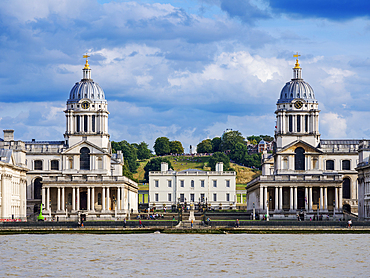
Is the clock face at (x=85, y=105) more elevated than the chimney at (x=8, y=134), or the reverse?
the clock face at (x=85, y=105)

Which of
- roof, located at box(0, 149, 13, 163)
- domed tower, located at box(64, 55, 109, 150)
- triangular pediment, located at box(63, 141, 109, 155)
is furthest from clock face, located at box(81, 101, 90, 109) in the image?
roof, located at box(0, 149, 13, 163)

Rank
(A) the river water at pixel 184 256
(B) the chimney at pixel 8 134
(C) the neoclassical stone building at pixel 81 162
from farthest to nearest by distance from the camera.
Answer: (C) the neoclassical stone building at pixel 81 162, (B) the chimney at pixel 8 134, (A) the river water at pixel 184 256

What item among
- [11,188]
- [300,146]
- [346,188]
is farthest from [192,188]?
[11,188]

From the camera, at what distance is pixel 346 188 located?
398ft

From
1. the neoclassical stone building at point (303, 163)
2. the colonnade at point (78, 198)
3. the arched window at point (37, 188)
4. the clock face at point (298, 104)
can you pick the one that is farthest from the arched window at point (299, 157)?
the arched window at point (37, 188)

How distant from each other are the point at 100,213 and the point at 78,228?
3307 cm

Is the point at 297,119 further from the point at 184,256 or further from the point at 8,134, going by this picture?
the point at 184,256

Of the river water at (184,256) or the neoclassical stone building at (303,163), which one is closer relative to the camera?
the river water at (184,256)

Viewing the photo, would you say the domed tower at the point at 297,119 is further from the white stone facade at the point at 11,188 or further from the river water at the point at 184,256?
the river water at the point at 184,256

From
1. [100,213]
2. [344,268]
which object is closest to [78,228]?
[100,213]

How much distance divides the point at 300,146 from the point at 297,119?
192 inches

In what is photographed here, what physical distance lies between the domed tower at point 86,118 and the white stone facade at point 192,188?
27056 mm

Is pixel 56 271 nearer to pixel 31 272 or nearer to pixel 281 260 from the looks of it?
pixel 31 272

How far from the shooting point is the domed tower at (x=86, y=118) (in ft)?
403
